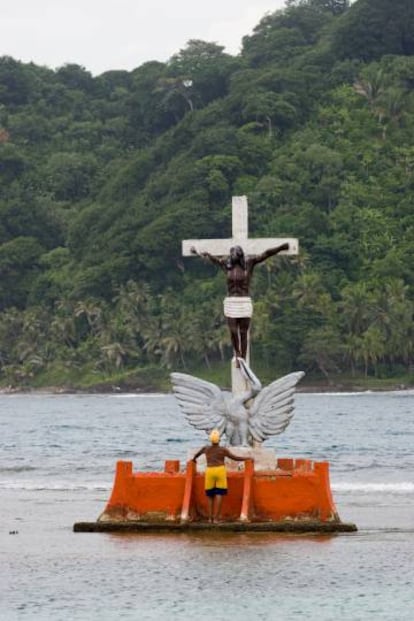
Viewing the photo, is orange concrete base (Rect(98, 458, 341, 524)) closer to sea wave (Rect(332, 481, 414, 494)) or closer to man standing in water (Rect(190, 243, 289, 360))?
man standing in water (Rect(190, 243, 289, 360))

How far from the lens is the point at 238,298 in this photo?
24625mm

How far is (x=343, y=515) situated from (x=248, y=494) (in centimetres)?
632

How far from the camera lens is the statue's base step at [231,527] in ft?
74.8

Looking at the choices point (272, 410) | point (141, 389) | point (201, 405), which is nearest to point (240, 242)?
point (201, 405)

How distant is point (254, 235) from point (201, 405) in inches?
5997

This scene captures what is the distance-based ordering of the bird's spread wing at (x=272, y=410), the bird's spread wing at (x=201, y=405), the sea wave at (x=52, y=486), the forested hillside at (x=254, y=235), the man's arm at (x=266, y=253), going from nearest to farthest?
the bird's spread wing at (x=272, y=410) < the bird's spread wing at (x=201, y=405) < the man's arm at (x=266, y=253) < the sea wave at (x=52, y=486) < the forested hillside at (x=254, y=235)

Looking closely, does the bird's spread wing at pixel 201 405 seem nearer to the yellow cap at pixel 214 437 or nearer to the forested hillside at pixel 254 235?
the yellow cap at pixel 214 437

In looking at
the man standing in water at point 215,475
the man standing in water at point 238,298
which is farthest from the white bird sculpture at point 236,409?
the man standing in water at point 215,475

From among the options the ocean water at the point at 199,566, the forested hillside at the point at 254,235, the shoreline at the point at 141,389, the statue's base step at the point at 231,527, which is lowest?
the shoreline at the point at 141,389

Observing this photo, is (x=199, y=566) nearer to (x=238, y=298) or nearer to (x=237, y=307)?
(x=237, y=307)

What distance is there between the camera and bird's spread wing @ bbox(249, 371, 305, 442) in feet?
78.7

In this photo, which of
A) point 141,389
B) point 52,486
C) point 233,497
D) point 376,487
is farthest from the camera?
point 141,389

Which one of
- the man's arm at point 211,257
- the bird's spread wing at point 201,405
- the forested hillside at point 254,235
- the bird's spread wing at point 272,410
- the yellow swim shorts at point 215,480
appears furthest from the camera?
the forested hillside at point 254,235

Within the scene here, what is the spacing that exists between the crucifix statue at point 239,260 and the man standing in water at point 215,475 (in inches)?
69.6
